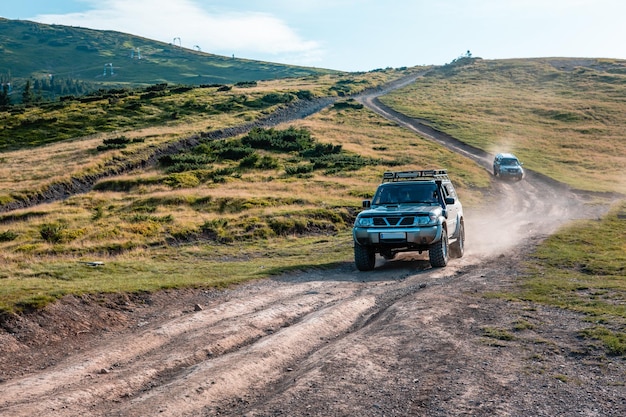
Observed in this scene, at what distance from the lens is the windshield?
17688 millimetres

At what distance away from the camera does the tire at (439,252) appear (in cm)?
1653

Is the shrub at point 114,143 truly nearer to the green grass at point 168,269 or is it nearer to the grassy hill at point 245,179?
the grassy hill at point 245,179

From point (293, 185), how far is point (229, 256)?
18433mm

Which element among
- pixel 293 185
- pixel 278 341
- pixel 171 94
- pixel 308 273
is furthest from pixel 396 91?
pixel 278 341

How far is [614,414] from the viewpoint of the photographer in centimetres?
633

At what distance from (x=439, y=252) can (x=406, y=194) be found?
217cm

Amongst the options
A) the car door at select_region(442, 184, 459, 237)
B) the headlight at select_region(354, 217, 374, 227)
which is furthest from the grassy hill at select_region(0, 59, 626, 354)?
the headlight at select_region(354, 217, 374, 227)

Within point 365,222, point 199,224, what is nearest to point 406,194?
point 365,222

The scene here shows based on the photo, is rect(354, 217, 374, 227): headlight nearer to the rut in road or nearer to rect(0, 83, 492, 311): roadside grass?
rect(0, 83, 492, 311): roadside grass

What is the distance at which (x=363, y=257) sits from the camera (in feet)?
55.3

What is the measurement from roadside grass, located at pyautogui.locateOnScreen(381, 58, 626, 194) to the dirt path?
124 ft

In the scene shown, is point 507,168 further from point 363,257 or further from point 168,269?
point 168,269

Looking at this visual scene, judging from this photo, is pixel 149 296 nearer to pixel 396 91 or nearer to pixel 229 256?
pixel 229 256

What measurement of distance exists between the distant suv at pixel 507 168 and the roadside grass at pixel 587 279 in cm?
2324
